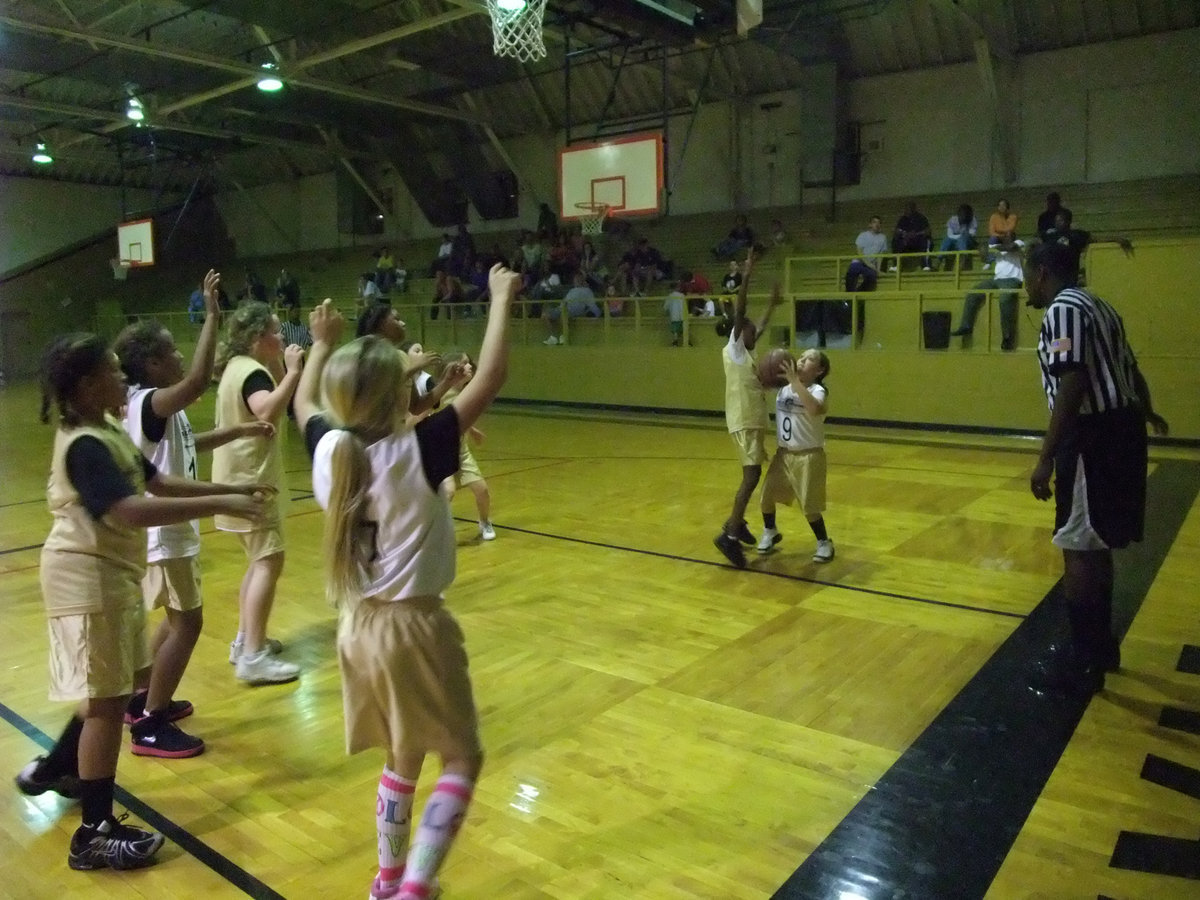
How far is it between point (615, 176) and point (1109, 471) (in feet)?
32.6

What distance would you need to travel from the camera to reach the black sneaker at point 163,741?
336 centimetres

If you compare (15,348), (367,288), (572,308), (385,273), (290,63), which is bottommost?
(15,348)

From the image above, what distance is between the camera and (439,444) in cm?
208

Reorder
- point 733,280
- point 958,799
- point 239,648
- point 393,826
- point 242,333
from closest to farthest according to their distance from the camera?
point 393,826, point 958,799, point 242,333, point 239,648, point 733,280

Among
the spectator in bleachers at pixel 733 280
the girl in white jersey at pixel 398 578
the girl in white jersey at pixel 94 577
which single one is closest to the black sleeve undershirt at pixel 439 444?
the girl in white jersey at pixel 398 578

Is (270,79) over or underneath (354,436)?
over

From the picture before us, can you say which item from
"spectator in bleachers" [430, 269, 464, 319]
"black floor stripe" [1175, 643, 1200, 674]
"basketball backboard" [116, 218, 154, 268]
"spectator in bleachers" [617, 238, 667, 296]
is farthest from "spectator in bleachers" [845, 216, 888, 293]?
"basketball backboard" [116, 218, 154, 268]

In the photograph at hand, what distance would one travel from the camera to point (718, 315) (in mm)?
14641

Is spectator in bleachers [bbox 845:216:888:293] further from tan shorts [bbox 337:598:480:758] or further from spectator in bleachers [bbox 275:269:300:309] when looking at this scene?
tan shorts [bbox 337:598:480:758]

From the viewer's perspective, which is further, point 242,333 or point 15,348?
point 15,348

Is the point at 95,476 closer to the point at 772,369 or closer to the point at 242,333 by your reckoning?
the point at 242,333

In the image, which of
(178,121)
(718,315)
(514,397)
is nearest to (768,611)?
(718,315)

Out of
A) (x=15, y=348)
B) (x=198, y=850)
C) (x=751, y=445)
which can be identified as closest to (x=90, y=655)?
(x=198, y=850)

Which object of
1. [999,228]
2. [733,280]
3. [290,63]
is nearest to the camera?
[999,228]
